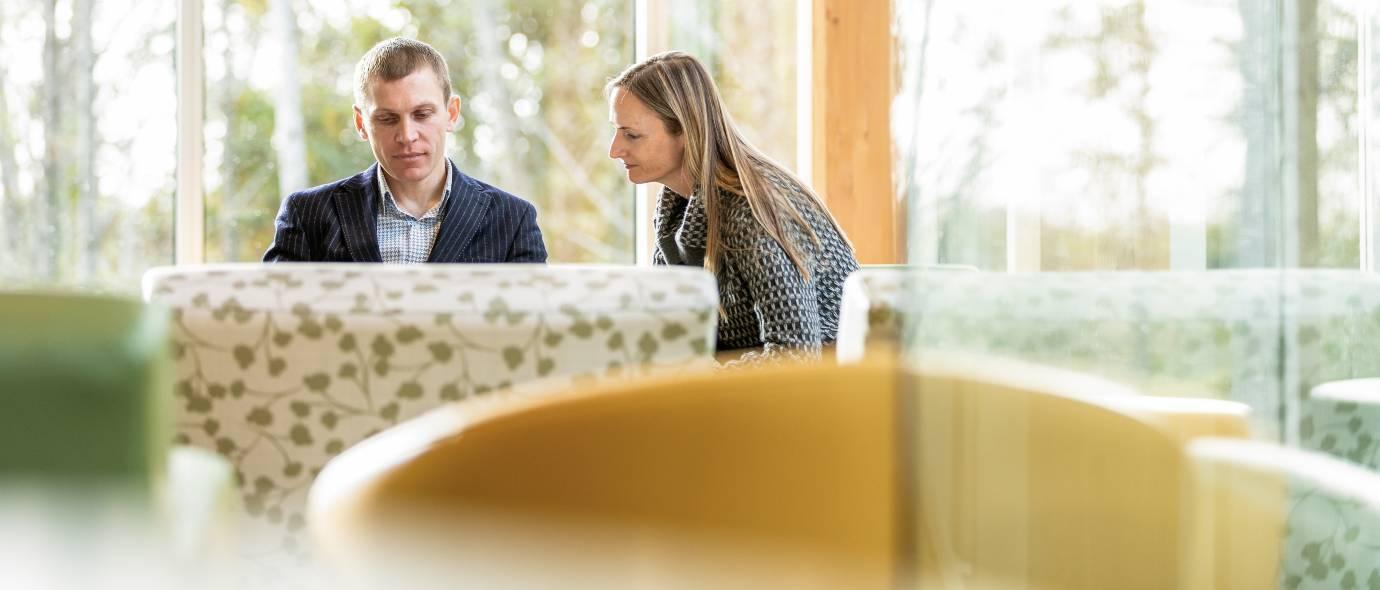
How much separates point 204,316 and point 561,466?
2.24ft

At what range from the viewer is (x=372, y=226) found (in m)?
2.74

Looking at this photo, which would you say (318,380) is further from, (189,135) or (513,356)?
(189,135)

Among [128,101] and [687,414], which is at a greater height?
[128,101]

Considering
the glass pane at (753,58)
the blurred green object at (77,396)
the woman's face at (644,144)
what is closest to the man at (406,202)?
the woman's face at (644,144)

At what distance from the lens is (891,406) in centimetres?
70

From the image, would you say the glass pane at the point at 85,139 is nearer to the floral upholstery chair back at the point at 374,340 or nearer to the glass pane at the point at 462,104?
the glass pane at the point at 462,104

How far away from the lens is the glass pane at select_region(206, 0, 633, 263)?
4.72m

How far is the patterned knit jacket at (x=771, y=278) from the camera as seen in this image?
2.16 m

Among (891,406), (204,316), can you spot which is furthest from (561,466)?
(204,316)

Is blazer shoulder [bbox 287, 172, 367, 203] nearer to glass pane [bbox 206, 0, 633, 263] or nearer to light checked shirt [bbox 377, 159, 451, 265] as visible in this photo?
light checked shirt [bbox 377, 159, 451, 265]

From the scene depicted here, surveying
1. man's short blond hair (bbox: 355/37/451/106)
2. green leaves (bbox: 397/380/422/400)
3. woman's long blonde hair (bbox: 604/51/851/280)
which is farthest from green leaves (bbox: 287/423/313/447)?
man's short blond hair (bbox: 355/37/451/106)

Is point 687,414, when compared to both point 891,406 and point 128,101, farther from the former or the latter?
point 128,101

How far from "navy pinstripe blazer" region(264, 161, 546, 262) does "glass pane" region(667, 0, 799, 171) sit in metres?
2.32

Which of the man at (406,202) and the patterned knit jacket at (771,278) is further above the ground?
the man at (406,202)
